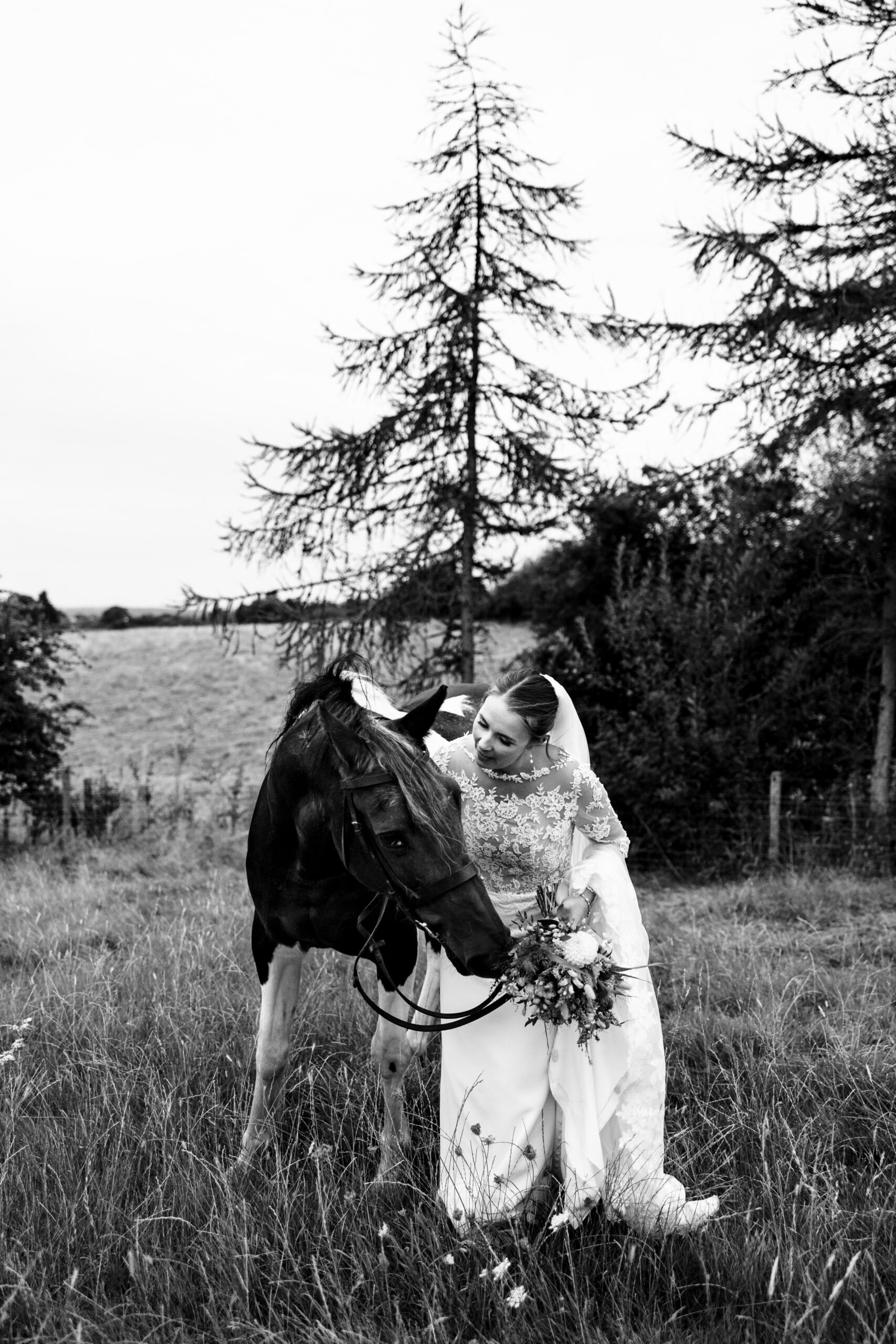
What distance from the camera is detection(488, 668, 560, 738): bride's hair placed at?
297 centimetres

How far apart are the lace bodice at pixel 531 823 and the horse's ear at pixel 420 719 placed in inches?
11.0

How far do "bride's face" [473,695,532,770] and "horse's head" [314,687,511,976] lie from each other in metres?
0.22

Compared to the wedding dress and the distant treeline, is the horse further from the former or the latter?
the distant treeline

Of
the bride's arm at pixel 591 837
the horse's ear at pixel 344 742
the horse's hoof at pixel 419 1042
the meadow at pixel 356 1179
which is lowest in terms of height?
the horse's hoof at pixel 419 1042

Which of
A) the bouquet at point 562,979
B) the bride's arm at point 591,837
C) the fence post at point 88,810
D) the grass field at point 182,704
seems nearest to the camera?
the bouquet at point 562,979

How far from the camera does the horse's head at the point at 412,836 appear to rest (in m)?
2.55

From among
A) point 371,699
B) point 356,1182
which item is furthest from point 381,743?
point 356,1182

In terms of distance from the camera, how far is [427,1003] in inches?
173

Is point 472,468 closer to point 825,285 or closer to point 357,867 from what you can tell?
point 825,285

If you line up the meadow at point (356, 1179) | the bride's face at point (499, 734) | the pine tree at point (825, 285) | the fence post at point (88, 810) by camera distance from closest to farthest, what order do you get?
the meadow at point (356, 1179) → the bride's face at point (499, 734) → the pine tree at point (825, 285) → the fence post at point (88, 810)

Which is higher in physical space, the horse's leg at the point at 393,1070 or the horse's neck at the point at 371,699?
the horse's neck at the point at 371,699

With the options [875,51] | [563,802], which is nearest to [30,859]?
[563,802]

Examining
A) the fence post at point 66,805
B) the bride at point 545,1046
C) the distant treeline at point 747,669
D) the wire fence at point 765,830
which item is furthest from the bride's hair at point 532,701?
the fence post at point 66,805

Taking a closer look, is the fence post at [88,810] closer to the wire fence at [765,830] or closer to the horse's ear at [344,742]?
the wire fence at [765,830]
